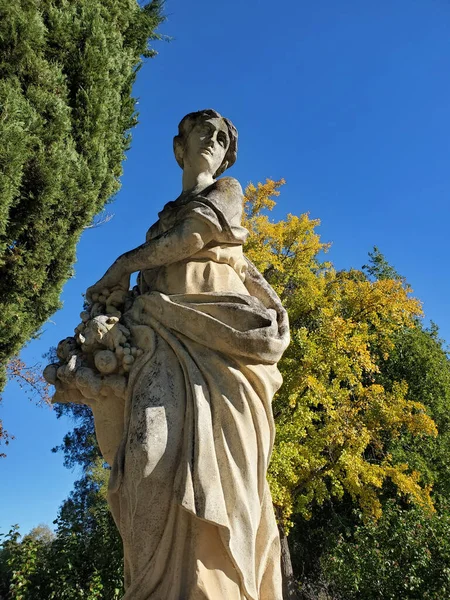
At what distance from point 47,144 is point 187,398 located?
6798 mm

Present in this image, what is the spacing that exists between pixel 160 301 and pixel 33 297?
604cm

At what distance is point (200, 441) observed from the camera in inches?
Answer: 97.6

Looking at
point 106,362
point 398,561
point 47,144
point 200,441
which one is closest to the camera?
point 200,441

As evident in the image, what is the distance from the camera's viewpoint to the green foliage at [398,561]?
24.3ft

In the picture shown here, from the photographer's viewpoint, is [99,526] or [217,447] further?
[99,526]

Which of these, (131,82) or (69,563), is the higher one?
(131,82)

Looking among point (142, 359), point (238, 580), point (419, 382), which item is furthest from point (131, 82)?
point (419, 382)

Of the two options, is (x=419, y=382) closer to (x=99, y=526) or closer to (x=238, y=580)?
(x=99, y=526)

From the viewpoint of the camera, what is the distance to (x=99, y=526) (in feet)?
32.3

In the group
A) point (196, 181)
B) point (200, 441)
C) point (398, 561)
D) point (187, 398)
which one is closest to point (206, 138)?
point (196, 181)

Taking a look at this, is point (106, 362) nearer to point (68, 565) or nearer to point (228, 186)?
point (228, 186)

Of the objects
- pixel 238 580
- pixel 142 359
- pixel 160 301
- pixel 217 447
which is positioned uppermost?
pixel 160 301

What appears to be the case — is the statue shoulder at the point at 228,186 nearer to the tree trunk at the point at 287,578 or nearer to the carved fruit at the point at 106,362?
the carved fruit at the point at 106,362

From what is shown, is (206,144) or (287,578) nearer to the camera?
(206,144)
